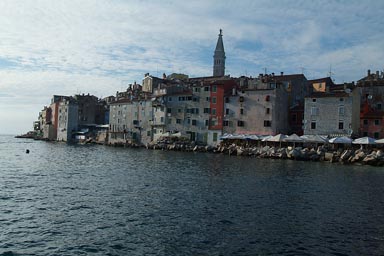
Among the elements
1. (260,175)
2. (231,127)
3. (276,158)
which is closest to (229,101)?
(231,127)

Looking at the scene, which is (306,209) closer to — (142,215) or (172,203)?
(172,203)

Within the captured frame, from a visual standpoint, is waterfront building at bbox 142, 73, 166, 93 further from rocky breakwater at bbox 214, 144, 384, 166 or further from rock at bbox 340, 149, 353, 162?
rock at bbox 340, 149, 353, 162

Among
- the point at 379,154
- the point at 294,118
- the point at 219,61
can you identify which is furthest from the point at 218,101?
the point at 219,61

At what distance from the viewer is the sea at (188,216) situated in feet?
44.4

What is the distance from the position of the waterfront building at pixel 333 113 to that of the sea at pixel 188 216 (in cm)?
2957

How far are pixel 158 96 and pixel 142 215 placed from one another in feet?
212

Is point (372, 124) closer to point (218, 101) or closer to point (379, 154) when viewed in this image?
point (379, 154)

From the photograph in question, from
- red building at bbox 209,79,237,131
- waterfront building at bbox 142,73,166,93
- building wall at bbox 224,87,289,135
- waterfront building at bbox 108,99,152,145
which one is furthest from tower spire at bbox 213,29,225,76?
building wall at bbox 224,87,289,135

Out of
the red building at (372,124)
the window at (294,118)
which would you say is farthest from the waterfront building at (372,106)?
the window at (294,118)

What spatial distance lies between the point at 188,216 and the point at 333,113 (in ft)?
158

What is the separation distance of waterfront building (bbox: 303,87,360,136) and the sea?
29.6 metres

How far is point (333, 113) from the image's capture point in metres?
59.0

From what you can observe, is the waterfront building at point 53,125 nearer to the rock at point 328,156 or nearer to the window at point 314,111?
the window at point 314,111

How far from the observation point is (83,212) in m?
18.1
